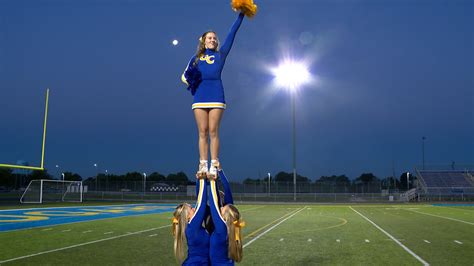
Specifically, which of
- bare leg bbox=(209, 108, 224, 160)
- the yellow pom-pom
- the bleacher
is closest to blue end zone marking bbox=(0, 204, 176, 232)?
bare leg bbox=(209, 108, 224, 160)

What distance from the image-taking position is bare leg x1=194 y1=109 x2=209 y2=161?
4.56m

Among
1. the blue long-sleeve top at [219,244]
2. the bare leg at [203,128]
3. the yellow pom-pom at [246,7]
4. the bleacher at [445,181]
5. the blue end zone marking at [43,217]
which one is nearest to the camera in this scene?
the blue long-sleeve top at [219,244]

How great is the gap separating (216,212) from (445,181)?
64.0m

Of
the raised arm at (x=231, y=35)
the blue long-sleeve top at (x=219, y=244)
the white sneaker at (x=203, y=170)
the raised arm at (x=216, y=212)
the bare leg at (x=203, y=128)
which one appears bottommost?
the blue long-sleeve top at (x=219, y=244)

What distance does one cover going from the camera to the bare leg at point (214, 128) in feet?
14.9

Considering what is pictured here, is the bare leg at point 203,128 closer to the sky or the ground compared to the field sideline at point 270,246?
closer to the sky

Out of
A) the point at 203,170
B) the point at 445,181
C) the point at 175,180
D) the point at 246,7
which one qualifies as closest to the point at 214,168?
the point at 203,170

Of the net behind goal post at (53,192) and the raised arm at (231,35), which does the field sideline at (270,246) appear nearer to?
the raised arm at (231,35)

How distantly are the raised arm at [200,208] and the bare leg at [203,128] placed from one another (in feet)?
1.00

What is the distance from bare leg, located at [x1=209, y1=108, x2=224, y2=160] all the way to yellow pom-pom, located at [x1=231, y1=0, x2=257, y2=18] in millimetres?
1270

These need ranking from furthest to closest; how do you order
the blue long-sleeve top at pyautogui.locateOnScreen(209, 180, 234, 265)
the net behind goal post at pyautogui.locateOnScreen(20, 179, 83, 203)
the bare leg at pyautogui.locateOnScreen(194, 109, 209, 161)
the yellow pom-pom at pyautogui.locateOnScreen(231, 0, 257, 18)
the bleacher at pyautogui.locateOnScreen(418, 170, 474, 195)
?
the bleacher at pyautogui.locateOnScreen(418, 170, 474, 195), the net behind goal post at pyautogui.locateOnScreen(20, 179, 83, 203), the yellow pom-pom at pyautogui.locateOnScreen(231, 0, 257, 18), the bare leg at pyautogui.locateOnScreen(194, 109, 209, 161), the blue long-sleeve top at pyautogui.locateOnScreen(209, 180, 234, 265)

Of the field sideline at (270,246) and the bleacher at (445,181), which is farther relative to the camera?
the bleacher at (445,181)

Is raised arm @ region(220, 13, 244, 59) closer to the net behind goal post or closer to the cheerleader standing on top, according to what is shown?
the cheerleader standing on top

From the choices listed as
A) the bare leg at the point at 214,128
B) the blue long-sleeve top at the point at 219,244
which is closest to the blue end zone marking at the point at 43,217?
the bare leg at the point at 214,128
